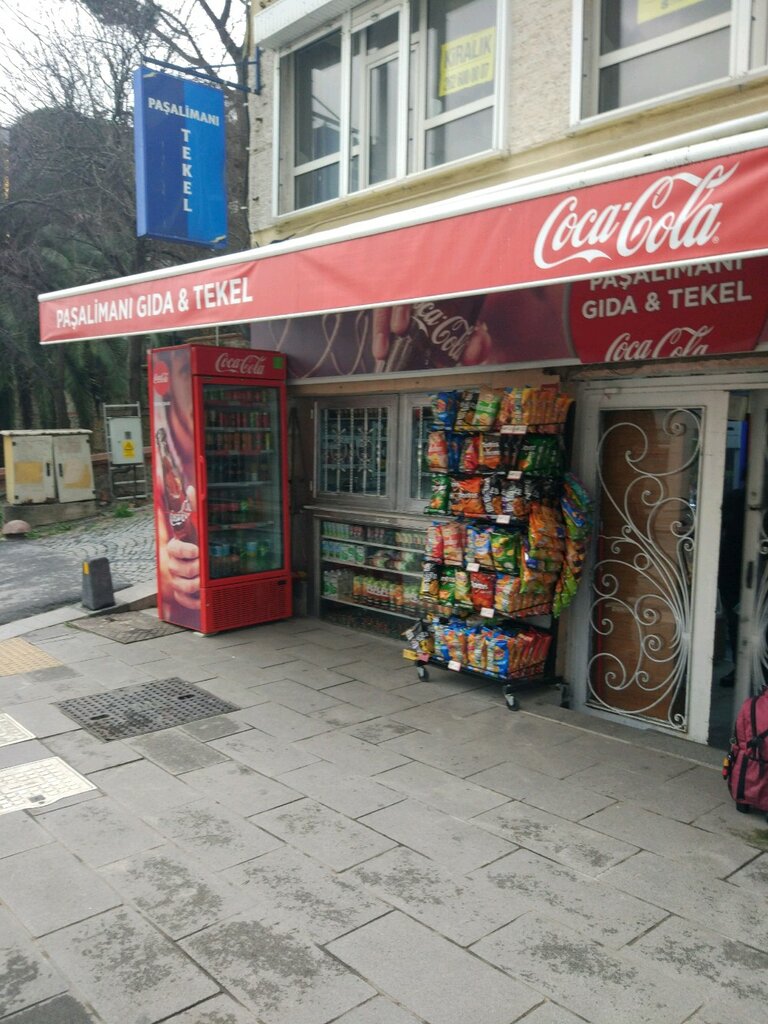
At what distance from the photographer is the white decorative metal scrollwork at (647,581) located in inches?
204

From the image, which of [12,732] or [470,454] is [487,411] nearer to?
[470,454]

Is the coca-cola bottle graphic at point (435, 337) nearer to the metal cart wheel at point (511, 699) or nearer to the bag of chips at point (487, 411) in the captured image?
the bag of chips at point (487, 411)

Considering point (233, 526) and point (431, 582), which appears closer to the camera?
point (431, 582)

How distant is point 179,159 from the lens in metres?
7.29

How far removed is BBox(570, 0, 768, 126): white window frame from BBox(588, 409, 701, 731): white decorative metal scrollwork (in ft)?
6.68

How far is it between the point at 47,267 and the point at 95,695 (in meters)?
15.5

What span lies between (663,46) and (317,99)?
13.0ft

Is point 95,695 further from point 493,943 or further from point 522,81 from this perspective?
point 522,81

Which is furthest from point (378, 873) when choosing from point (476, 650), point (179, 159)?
point (179, 159)

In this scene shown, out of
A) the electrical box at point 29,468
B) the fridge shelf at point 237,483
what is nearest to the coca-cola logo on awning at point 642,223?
the fridge shelf at point 237,483

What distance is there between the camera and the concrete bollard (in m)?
7.95

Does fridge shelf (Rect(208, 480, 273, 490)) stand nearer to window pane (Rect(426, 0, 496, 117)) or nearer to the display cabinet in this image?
the display cabinet

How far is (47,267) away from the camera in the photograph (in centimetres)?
1848

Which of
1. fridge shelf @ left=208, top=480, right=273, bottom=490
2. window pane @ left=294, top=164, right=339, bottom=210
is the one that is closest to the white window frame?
window pane @ left=294, top=164, right=339, bottom=210
